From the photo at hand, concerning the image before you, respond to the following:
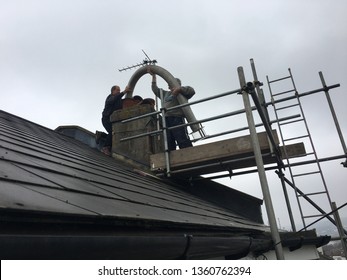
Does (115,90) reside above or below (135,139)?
above

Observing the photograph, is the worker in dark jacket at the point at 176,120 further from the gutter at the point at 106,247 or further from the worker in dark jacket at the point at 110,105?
the gutter at the point at 106,247

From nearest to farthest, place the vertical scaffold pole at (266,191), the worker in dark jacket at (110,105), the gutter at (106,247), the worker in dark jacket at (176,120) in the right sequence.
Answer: the gutter at (106,247) → the vertical scaffold pole at (266,191) → the worker in dark jacket at (176,120) → the worker in dark jacket at (110,105)

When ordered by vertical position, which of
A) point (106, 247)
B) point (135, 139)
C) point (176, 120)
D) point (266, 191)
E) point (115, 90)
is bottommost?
point (106, 247)

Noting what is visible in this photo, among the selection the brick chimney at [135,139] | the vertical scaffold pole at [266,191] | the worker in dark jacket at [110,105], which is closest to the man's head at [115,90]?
the worker in dark jacket at [110,105]

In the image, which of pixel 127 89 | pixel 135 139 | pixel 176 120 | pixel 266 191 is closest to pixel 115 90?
pixel 127 89

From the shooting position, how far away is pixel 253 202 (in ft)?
25.4

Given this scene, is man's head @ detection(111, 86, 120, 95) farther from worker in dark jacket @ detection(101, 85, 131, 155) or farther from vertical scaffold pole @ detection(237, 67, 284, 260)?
vertical scaffold pole @ detection(237, 67, 284, 260)

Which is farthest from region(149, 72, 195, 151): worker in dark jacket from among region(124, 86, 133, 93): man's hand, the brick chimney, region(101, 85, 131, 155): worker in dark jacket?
region(124, 86, 133, 93): man's hand

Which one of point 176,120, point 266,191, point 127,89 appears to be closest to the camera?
point 266,191

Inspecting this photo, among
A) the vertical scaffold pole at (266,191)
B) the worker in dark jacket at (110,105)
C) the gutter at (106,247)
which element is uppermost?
the worker in dark jacket at (110,105)

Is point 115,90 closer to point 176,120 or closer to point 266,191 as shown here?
point 176,120

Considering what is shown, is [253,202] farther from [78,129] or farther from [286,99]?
[78,129]

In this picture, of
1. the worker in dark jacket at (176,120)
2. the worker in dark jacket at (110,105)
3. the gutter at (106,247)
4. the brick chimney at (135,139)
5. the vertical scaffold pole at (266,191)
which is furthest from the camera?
the worker in dark jacket at (110,105)
